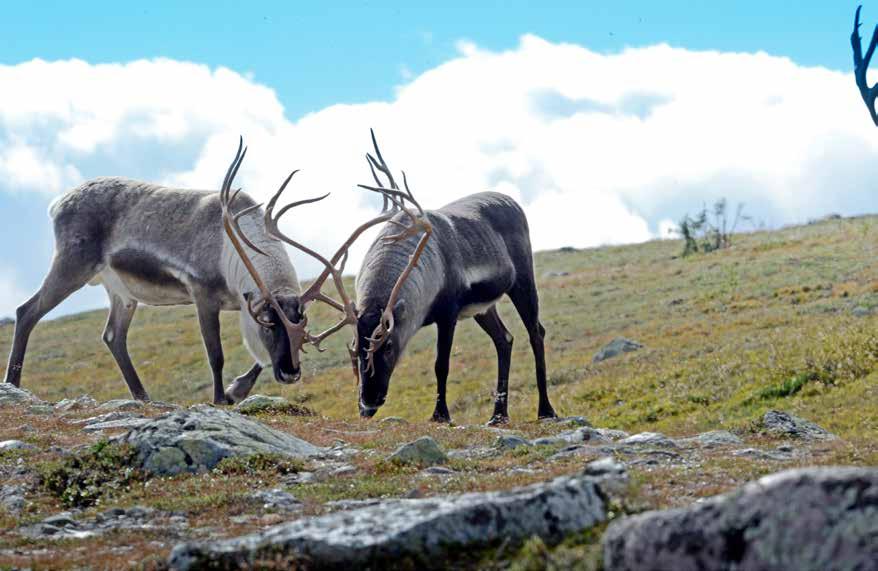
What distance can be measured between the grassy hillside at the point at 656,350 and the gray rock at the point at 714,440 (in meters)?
1.25

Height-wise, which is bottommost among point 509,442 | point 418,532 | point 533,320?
point 509,442

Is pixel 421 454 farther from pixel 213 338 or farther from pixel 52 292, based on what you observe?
pixel 52 292

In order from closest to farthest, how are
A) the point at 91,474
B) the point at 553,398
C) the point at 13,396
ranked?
the point at 91,474, the point at 13,396, the point at 553,398

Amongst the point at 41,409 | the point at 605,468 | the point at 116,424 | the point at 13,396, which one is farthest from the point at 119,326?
the point at 605,468

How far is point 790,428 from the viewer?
12.2m

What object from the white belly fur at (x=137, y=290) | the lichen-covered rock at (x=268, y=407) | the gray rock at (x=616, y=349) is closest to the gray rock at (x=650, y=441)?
the lichen-covered rock at (x=268, y=407)

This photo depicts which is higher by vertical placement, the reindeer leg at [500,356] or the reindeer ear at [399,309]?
the reindeer ear at [399,309]

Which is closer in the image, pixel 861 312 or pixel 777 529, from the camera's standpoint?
pixel 777 529

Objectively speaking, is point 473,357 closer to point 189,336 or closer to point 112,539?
point 189,336

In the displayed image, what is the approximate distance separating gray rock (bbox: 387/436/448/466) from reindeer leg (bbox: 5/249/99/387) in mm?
9072

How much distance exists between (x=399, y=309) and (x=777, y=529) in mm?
10097

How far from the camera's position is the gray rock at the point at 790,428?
470 inches

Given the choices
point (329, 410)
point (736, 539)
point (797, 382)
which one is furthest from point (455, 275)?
point (329, 410)

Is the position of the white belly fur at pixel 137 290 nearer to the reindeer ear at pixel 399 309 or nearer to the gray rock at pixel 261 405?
the gray rock at pixel 261 405
